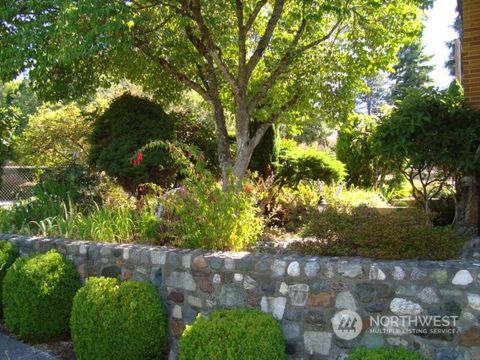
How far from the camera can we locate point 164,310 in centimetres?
457

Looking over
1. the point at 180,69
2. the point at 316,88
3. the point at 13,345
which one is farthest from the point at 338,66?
the point at 13,345

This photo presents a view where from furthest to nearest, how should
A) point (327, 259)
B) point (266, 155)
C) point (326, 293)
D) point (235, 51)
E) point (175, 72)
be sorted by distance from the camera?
point (266, 155), point (235, 51), point (175, 72), point (327, 259), point (326, 293)

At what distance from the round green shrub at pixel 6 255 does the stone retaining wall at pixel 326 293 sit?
2391 millimetres

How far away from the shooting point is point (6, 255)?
20.0ft

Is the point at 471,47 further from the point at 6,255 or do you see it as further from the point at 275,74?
the point at 6,255

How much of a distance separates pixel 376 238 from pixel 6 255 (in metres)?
4.39

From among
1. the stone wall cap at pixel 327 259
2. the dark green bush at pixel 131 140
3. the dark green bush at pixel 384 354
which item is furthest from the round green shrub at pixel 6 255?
the dark green bush at pixel 384 354

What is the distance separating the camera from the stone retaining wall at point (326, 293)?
348 cm

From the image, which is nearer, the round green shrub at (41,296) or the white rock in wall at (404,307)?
the white rock in wall at (404,307)

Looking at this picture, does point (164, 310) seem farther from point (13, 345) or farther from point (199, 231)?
point (13, 345)

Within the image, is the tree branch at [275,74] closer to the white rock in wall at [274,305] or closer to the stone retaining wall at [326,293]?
the stone retaining wall at [326,293]

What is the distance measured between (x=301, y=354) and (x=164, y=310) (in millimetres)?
1358

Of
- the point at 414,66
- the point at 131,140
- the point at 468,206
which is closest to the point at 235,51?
the point at 131,140

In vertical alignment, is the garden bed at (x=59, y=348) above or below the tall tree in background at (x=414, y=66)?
below
